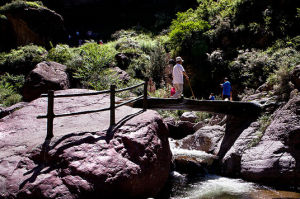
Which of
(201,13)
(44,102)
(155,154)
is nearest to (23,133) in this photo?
(44,102)

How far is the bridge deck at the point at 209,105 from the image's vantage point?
9.64 meters

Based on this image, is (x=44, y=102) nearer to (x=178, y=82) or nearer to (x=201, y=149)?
(x=178, y=82)

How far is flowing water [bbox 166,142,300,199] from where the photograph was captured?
6.51 m

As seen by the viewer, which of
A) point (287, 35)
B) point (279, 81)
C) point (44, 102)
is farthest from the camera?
point (287, 35)

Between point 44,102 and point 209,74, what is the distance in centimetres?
1163

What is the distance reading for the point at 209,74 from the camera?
16875 mm

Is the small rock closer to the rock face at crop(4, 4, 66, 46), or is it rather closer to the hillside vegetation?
the hillside vegetation

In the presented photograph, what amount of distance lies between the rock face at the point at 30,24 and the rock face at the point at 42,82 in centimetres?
751

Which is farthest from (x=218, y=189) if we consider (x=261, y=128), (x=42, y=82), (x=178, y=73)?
(x=42, y=82)

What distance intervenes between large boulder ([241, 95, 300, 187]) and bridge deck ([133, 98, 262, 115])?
1.50 meters

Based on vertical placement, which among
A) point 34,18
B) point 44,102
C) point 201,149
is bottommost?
point 201,149

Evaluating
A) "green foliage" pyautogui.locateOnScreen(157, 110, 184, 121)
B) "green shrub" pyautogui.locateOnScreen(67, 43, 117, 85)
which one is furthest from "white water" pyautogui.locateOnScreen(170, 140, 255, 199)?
"green shrub" pyautogui.locateOnScreen(67, 43, 117, 85)

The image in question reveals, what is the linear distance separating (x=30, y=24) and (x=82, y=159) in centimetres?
1756

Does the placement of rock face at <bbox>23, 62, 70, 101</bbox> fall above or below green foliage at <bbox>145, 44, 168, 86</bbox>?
below
